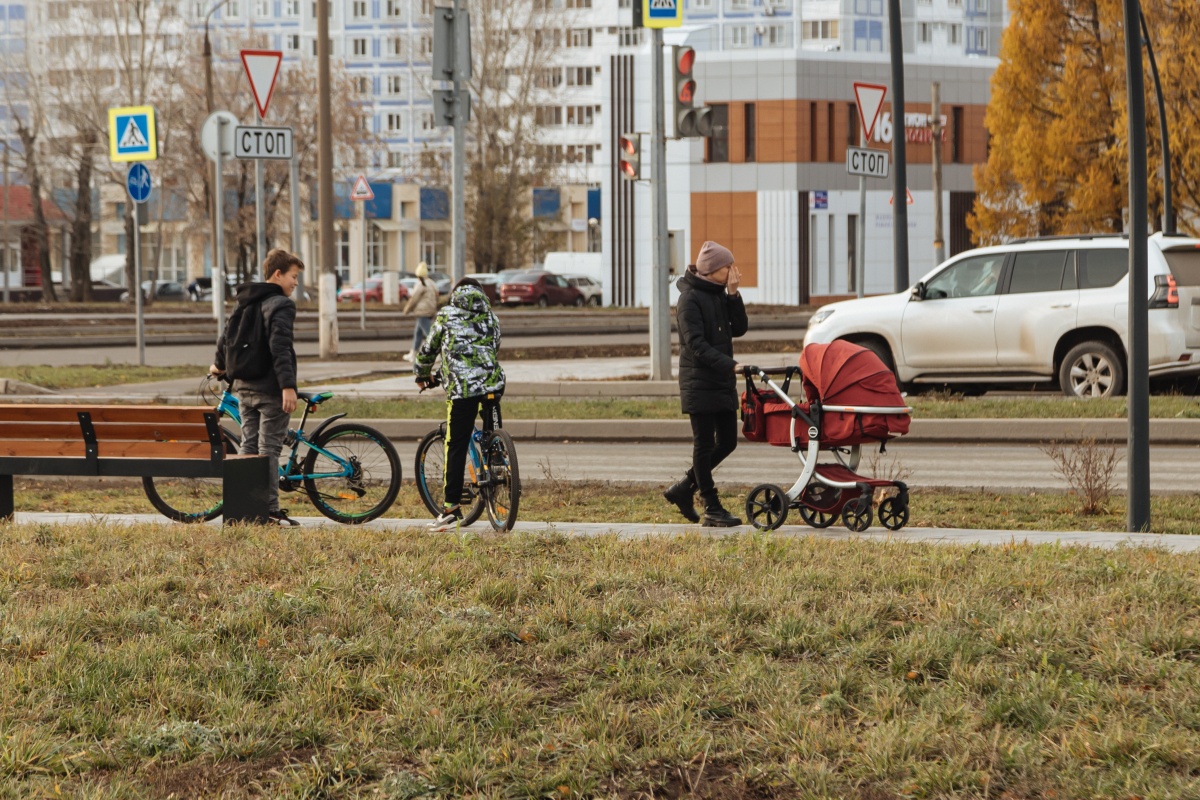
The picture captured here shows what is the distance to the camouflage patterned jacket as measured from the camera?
8.95 meters

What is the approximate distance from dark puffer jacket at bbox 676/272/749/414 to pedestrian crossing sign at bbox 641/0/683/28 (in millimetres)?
10131

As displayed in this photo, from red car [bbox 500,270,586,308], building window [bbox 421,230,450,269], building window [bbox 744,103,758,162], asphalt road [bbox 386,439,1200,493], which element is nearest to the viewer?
asphalt road [bbox 386,439,1200,493]

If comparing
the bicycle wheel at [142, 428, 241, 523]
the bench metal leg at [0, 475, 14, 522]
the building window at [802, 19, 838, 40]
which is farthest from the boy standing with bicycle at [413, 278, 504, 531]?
the building window at [802, 19, 838, 40]

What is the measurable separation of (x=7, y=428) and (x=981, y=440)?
885 centimetres

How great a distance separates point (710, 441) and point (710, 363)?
0.49 meters

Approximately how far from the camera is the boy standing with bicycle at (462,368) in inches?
352

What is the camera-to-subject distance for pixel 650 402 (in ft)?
56.1

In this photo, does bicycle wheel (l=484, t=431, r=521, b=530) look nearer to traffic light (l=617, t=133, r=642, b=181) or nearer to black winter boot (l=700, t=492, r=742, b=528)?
black winter boot (l=700, t=492, r=742, b=528)

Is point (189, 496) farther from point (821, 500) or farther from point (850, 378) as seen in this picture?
point (850, 378)

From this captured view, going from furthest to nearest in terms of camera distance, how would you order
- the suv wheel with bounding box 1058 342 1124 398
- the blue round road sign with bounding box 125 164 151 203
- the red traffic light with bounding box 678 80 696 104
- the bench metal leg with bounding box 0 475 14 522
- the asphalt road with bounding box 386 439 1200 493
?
the blue round road sign with bounding box 125 164 151 203 < the red traffic light with bounding box 678 80 696 104 < the suv wheel with bounding box 1058 342 1124 398 < the asphalt road with bounding box 386 439 1200 493 < the bench metal leg with bounding box 0 475 14 522

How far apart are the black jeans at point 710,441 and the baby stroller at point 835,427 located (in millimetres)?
242

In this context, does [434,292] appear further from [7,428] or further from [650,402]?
[7,428]

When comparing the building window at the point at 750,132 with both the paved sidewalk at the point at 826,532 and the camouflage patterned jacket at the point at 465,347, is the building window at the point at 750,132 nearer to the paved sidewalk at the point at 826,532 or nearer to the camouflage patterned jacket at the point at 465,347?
the paved sidewalk at the point at 826,532

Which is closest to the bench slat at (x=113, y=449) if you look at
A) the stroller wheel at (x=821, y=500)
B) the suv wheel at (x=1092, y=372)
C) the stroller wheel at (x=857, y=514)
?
the stroller wheel at (x=821, y=500)
